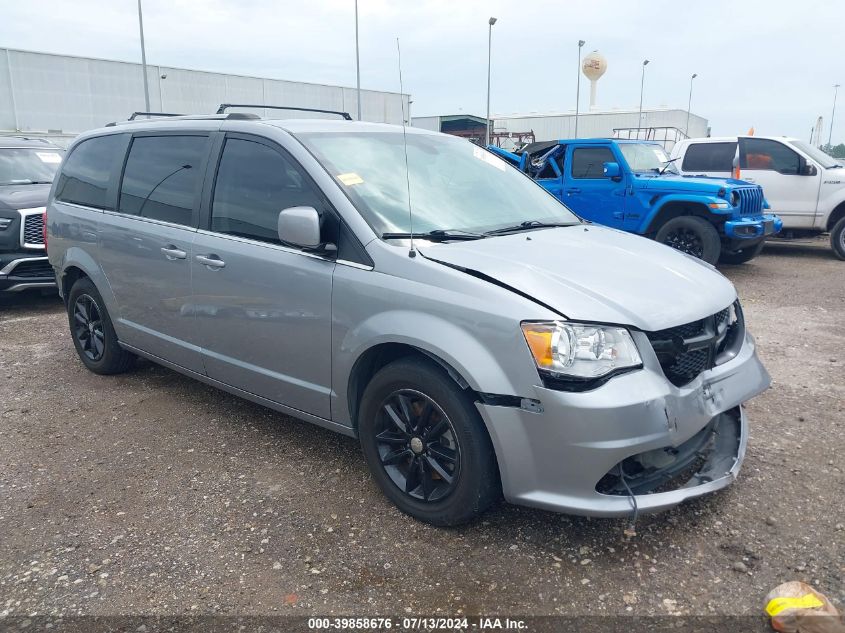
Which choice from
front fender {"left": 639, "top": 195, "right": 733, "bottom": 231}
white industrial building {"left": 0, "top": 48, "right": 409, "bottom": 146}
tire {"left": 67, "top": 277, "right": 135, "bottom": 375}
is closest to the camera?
tire {"left": 67, "top": 277, "right": 135, "bottom": 375}

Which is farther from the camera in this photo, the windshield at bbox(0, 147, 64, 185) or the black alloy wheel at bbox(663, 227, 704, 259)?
the black alloy wheel at bbox(663, 227, 704, 259)

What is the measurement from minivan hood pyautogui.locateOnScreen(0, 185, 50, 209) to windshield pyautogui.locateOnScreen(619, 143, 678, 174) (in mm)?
7576

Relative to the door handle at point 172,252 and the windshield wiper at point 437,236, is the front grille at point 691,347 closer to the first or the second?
the windshield wiper at point 437,236

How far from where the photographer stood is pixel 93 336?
507cm

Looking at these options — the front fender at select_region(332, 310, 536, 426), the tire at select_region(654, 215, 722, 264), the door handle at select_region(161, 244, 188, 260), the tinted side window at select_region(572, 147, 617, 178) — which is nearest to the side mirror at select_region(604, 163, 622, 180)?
the tinted side window at select_region(572, 147, 617, 178)

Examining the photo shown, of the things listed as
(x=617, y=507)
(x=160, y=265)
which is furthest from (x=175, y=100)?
(x=617, y=507)

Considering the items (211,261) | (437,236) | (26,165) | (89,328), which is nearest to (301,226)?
(437,236)

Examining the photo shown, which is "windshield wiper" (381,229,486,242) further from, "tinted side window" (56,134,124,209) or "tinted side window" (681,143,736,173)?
"tinted side window" (681,143,736,173)

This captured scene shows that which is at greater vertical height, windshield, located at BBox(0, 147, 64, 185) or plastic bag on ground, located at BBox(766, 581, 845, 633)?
windshield, located at BBox(0, 147, 64, 185)

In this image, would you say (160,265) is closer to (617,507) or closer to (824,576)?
(617,507)

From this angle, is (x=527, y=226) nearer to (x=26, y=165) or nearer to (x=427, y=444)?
(x=427, y=444)

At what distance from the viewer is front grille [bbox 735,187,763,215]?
8.88m

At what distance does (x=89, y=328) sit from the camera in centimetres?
509

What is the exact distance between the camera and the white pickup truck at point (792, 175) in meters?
10.5
